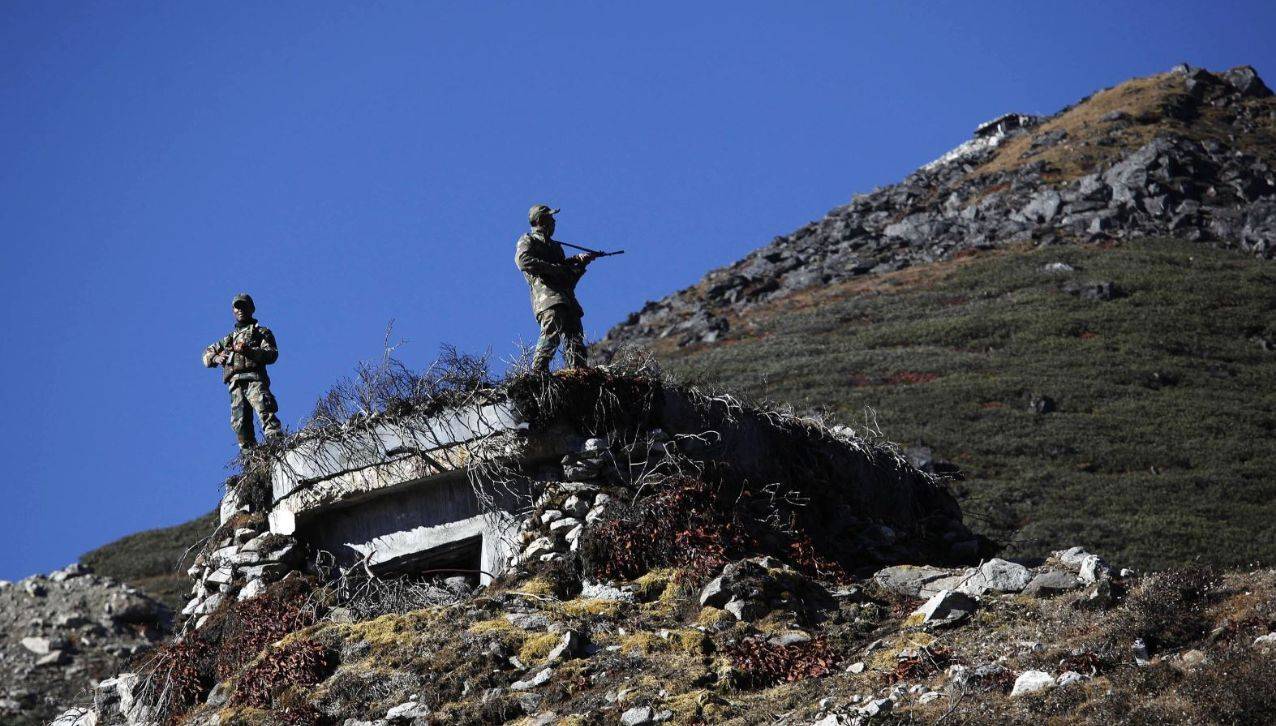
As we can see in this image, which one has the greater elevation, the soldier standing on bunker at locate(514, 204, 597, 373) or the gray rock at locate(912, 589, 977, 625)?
the soldier standing on bunker at locate(514, 204, 597, 373)

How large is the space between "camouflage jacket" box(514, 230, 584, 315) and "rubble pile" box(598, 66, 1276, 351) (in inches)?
1699

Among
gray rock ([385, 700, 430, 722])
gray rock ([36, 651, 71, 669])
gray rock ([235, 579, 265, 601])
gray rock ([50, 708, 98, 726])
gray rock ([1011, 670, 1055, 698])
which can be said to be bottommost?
gray rock ([1011, 670, 1055, 698])

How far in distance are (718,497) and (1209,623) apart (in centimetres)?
430

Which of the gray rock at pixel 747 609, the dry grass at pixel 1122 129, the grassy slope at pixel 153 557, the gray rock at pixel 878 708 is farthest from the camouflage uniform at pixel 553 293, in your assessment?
the dry grass at pixel 1122 129

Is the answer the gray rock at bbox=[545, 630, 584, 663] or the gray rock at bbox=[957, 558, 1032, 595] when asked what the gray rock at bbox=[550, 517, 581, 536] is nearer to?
the gray rock at bbox=[545, 630, 584, 663]

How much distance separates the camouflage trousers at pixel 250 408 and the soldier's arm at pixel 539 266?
262 cm

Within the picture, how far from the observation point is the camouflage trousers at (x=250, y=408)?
41.7ft

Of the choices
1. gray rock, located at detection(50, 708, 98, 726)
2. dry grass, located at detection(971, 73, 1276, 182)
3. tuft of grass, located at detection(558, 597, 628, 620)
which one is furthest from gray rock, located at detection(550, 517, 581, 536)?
dry grass, located at detection(971, 73, 1276, 182)

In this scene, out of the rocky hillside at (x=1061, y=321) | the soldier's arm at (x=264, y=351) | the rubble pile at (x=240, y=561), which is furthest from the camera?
the rocky hillside at (x=1061, y=321)

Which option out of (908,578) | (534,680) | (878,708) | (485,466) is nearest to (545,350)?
(485,466)

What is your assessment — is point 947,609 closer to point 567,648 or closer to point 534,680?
point 567,648

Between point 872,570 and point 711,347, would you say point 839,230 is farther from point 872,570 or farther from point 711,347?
point 872,570

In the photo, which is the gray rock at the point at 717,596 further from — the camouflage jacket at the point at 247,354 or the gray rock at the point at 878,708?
the camouflage jacket at the point at 247,354

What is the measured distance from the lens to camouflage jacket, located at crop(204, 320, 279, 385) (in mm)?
12945
